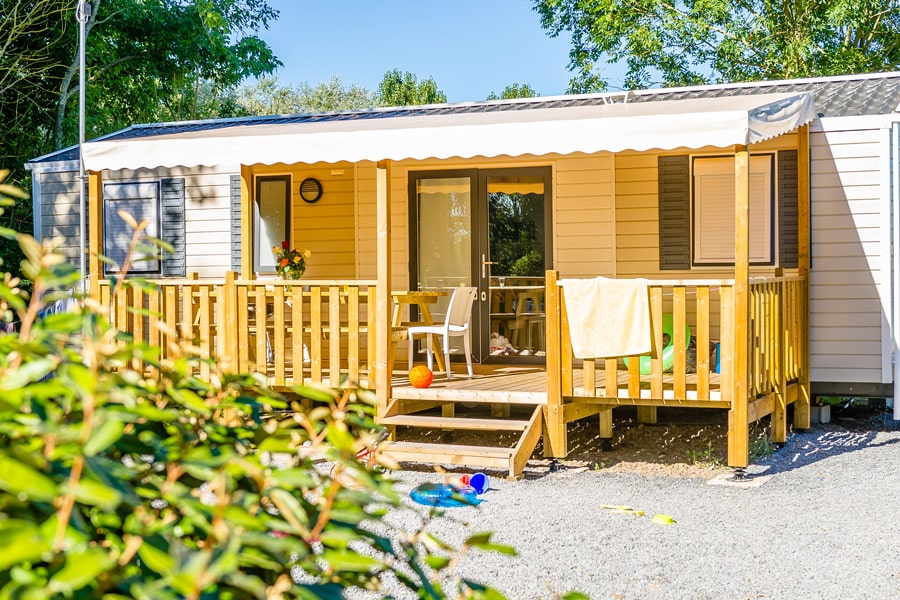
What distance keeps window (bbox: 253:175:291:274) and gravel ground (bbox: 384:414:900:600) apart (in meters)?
4.27

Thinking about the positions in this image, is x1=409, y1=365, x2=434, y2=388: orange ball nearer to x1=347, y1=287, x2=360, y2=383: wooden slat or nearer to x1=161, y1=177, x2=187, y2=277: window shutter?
x1=347, y1=287, x2=360, y2=383: wooden slat

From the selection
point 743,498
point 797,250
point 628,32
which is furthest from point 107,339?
point 628,32

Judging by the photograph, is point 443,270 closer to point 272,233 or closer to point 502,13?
point 272,233

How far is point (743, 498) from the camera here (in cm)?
600

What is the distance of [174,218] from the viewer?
10758 millimetres

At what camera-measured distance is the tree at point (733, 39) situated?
1730cm

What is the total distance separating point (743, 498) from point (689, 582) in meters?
1.84

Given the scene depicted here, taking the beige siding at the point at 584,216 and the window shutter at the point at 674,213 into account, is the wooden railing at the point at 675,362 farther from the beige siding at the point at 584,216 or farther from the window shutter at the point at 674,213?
the beige siding at the point at 584,216

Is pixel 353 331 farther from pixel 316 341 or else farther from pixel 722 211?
pixel 722 211

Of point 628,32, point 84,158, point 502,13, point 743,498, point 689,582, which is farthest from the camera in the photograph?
point 502,13

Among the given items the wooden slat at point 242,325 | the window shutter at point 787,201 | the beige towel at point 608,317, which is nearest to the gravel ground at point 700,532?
the beige towel at point 608,317

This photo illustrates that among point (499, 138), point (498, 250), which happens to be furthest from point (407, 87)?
point (499, 138)

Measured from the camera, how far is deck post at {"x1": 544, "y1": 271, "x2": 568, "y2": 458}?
683 cm

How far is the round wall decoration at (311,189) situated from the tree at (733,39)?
9.89 meters
